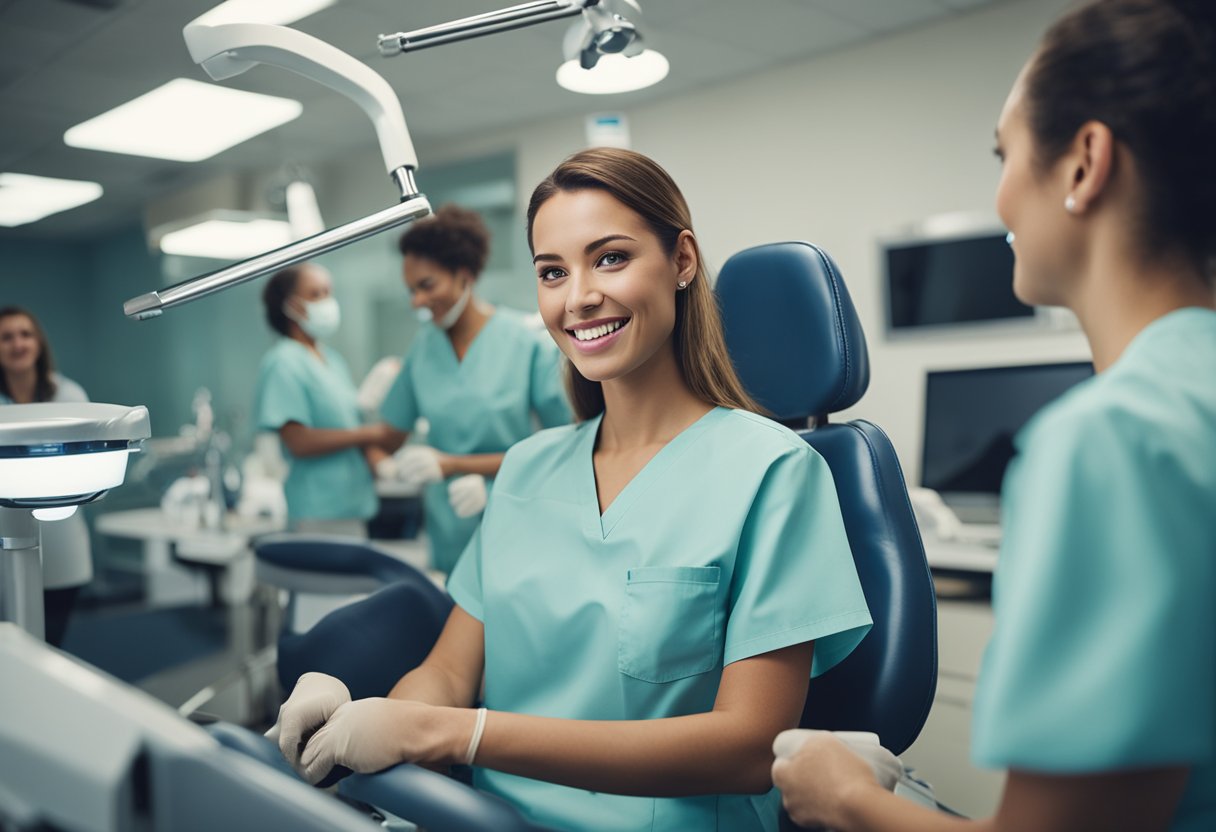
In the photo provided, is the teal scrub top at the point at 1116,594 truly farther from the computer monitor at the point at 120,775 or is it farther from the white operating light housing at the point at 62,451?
the white operating light housing at the point at 62,451

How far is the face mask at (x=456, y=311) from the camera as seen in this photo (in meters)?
2.23

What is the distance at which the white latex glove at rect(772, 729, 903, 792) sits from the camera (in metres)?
0.75

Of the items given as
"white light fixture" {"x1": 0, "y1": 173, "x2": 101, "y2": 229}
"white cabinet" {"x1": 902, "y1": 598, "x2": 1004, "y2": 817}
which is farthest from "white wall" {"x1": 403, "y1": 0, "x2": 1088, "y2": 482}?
"white light fixture" {"x1": 0, "y1": 173, "x2": 101, "y2": 229}

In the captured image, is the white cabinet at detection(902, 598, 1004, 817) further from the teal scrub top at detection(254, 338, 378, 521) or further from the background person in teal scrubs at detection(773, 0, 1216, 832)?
the teal scrub top at detection(254, 338, 378, 521)

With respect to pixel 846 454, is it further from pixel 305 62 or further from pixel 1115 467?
pixel 305 62

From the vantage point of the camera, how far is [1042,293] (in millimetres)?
647

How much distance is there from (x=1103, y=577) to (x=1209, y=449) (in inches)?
4.0

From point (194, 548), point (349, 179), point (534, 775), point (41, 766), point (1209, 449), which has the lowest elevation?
point (194, 548)

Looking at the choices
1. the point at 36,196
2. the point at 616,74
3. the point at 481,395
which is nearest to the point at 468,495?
the point at 481,395

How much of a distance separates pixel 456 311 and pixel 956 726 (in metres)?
1.49

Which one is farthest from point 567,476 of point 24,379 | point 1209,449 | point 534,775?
point 24,379

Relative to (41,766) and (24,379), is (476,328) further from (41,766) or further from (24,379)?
(41,766)

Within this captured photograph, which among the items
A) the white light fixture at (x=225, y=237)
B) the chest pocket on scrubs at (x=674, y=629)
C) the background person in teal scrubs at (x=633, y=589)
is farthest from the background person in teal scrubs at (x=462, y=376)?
the white light fixture at (x=225, y=237)

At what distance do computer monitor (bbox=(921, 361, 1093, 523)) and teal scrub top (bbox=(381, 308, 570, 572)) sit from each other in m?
1.17
